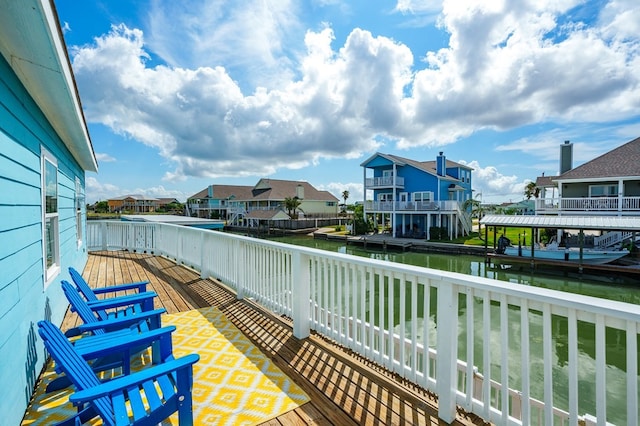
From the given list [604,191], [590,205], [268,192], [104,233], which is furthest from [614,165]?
[268,192]

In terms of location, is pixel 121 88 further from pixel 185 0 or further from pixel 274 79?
pixel 274 79

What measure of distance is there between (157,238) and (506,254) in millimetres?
15980

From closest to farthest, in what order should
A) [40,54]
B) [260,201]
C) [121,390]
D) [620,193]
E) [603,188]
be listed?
1. [121,390]
2. [40,54]
3. [620,193]
4. [603,188]
5. [260,201]

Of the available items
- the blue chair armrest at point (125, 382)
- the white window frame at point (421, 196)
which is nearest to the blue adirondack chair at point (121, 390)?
the blue chair armrest at point (125, 382)

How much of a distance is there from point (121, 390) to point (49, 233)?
2.95m

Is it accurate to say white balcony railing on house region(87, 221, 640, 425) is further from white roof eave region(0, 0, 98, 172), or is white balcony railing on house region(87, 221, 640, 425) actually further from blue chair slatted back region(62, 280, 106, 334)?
white roof eave region(0, 0, 98, 172)

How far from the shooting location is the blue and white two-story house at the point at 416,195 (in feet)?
73.2

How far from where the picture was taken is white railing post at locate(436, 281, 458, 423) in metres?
1.86

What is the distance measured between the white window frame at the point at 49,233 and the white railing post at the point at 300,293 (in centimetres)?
244

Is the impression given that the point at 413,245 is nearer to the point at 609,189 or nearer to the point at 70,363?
the point at 609,189

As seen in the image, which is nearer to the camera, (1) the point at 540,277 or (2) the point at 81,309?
(2) the point at 81,309

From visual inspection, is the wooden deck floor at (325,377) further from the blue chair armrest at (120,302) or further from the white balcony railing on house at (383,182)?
the white balcony railing on house at (383,182)

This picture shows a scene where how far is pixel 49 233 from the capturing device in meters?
3.37

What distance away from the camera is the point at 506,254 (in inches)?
596
